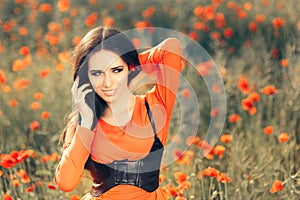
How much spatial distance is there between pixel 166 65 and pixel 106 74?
0.21 m

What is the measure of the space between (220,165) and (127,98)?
122 centimetres

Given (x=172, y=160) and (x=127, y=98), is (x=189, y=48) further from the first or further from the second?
(x=127, y=98)

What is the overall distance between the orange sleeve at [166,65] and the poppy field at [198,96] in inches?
16.2

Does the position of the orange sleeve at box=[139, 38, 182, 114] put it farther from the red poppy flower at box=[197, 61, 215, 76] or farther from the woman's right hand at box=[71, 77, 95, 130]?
the red poppy flower at box=[197, 61, 215, 76]

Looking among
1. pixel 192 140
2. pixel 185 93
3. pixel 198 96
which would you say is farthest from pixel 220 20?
pixel 192 140

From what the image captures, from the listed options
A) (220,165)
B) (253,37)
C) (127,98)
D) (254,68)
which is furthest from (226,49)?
(127,98)

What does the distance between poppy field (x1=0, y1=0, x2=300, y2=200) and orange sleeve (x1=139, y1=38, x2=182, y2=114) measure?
411 mm

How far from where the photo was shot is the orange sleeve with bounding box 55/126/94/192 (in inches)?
90.4

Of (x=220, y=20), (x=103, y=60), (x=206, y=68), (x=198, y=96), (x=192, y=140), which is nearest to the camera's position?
(x=103, y=60)

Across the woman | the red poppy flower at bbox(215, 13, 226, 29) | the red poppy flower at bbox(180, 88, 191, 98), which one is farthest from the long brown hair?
the red poppy flower at bbox(215, 13, 226, 29)

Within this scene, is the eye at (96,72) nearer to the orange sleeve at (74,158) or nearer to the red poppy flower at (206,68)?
the orange sleeve at (74,158)

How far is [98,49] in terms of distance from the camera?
2.30 metres

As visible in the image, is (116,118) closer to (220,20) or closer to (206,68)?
(206,68)

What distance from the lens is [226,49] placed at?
540 centimetres
